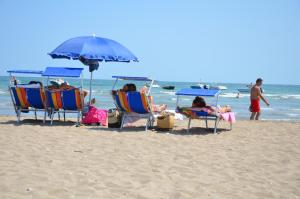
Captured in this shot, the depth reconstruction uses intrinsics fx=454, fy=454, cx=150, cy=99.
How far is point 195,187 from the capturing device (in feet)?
13.1

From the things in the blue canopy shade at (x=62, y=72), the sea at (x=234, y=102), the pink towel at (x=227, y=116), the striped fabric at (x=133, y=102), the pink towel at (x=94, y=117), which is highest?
the blue canopy shade at (x=62, y=72)

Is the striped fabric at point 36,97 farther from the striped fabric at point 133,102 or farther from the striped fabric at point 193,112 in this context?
the striped fabric at point 193,112

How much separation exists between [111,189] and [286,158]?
8.77ft

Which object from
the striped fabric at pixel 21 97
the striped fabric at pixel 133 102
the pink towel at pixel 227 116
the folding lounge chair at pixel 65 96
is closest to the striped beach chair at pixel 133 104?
the striped fabric at pixel 133 102

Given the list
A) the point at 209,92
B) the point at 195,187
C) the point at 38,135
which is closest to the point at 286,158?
the point at 195,187

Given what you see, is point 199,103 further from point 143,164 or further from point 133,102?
point 143,164

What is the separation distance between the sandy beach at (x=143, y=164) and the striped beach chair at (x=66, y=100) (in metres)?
0.56

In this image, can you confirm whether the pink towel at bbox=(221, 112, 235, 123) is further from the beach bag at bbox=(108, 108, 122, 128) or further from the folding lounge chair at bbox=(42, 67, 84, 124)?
the folding lounge chair at bbox=(42, 67, 84, 124)

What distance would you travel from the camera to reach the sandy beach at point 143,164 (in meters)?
3.81

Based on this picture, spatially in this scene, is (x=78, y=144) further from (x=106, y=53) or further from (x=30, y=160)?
(x=106, y=53)

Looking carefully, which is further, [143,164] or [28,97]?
[28,97]

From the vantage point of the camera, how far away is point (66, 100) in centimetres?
806

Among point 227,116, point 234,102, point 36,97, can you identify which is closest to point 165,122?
point 227,116

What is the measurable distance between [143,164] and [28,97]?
4.07 m
